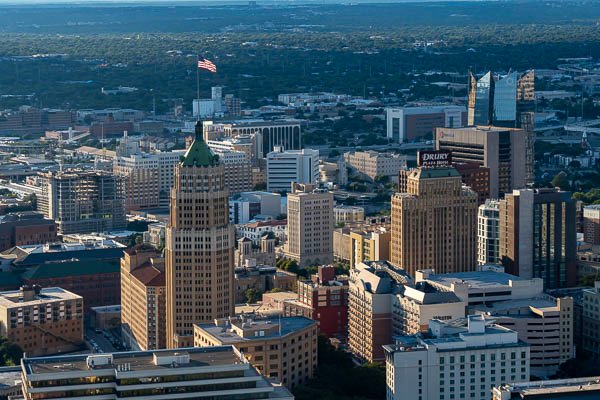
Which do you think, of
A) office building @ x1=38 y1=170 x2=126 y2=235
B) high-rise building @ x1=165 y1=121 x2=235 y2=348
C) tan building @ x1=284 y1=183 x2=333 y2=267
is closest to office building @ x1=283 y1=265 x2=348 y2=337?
high-rise building @ x1=165 y1=121 x2=235 y2=348

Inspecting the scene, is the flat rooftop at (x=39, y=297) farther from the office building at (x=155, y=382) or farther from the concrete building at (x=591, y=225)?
the concrete building at (x=591, y=225)

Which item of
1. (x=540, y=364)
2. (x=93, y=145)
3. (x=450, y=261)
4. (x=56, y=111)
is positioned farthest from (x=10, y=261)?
(x=56, y=111)

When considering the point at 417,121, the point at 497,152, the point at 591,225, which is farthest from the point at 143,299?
the point at 417,121

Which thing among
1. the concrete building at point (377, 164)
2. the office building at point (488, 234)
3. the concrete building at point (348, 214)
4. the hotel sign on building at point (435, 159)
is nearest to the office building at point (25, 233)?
the concrete building at point (348, 214)

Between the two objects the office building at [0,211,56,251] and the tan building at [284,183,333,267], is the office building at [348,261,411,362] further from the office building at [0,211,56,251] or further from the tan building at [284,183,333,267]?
the office building at [0,211,56,251]

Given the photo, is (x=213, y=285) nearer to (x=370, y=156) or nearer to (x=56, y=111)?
(x=370, y=156)

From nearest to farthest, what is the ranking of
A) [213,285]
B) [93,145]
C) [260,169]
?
[213,285], [260,169], [93,145]
